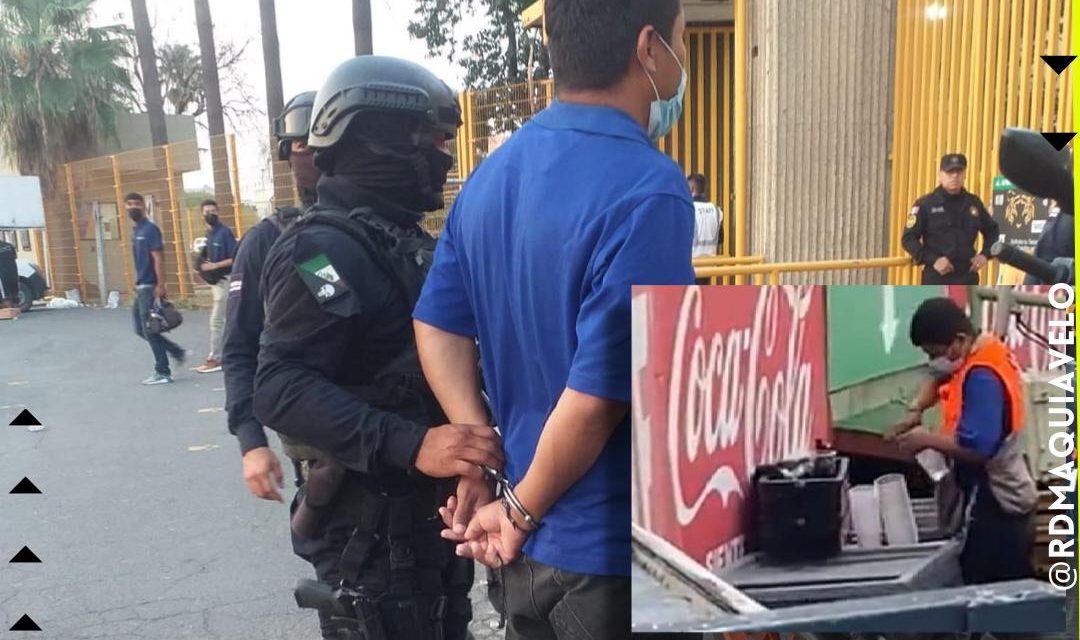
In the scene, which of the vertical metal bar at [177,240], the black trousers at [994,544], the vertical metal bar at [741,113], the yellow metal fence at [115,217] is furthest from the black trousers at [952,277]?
the vertical metal bar at [177,240]

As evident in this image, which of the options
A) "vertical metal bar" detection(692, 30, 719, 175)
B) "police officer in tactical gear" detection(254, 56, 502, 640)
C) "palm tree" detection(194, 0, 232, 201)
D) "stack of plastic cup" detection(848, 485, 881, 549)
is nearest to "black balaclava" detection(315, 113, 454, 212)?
"police officer in tactical gear" detection(254, 56, 502, 640)

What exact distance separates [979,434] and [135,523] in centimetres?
371

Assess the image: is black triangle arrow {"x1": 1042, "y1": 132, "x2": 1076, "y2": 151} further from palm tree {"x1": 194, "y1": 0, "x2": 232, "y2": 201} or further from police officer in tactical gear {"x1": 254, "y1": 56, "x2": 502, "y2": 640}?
palm tree {"x1": 194, "y1": 0, "x2": 232, "y2": 201}

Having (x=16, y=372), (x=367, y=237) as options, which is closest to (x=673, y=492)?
(x=367, y=237)

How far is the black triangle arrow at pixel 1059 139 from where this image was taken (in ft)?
3.15

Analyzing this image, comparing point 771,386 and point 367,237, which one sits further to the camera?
point 367,237

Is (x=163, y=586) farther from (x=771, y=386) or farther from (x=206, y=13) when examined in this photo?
(x=771, y=386)

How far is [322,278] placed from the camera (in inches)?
62.1

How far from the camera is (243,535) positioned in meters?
3.65

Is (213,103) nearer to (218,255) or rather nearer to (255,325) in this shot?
(218,255)

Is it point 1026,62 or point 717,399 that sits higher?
point 1026,62

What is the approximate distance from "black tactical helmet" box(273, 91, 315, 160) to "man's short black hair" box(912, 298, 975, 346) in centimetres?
165

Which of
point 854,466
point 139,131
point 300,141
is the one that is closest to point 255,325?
point 300,141

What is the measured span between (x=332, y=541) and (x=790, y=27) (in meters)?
1.69
